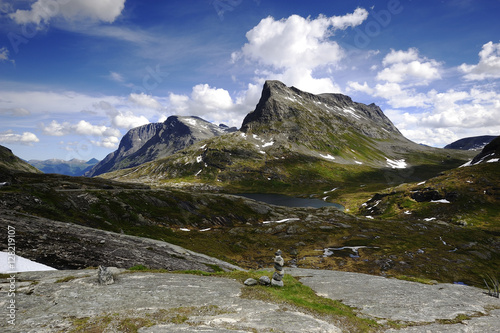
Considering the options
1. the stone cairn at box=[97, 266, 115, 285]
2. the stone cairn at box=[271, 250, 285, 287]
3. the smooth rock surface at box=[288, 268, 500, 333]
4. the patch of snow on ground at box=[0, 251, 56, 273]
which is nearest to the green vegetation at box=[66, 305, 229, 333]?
the stone cairn at box=[97, 266, 115, 285]

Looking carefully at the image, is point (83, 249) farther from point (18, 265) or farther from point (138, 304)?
point (138, 304)

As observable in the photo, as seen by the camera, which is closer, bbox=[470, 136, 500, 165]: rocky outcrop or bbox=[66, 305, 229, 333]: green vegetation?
bbox=[66, 305, 229, 333]: green vegetation

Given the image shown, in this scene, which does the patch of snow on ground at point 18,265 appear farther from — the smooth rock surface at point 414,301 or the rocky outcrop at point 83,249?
the smooth rock surface at point 414,301

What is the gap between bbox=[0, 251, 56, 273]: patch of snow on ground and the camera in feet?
76.0

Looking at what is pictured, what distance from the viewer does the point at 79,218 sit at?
5959cm

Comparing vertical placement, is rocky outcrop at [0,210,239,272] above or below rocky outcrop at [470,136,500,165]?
below

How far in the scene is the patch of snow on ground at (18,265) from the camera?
2317cm

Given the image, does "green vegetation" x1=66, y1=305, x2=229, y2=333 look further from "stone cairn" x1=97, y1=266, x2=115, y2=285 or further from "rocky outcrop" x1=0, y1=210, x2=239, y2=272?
"rocky outcrop" x1=0, y1=210, x2=239, y2=272

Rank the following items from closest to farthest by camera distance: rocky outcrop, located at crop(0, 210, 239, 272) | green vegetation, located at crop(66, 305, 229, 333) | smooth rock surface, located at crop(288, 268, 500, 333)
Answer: green vegetation, located at crop(66, 305, 229, 333) < smooth rock surface, located at crop(288, 268, 500, 333) < rocky outcrop, located at crop(0, 210, 239, 272)

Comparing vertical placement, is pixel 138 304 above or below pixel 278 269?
below

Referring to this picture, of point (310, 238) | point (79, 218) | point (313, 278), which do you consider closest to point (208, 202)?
point (310, 238)

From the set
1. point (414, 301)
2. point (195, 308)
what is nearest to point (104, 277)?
point (195, 308)

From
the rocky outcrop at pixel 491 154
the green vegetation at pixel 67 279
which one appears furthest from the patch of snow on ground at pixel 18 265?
the rocky outcrop at pixel 491 154

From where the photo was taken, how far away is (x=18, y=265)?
78.9ft
